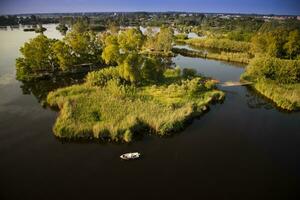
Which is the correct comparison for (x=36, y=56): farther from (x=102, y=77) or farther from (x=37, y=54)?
(x=102, y=77)

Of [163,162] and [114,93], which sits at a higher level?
[114,93]

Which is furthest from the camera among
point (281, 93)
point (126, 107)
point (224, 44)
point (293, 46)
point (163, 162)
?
point (224, 44)

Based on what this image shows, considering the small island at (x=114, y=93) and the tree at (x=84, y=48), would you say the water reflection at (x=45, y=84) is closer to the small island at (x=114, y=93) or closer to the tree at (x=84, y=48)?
the small island at (x=114, y=93)

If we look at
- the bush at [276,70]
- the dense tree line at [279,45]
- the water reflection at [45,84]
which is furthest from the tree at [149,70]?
the dense tree line at [279,45]

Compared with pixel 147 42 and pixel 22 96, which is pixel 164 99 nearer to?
pixel 22 96

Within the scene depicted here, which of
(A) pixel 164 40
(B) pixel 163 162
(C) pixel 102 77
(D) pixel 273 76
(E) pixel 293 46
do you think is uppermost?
(A) pixel 164 40

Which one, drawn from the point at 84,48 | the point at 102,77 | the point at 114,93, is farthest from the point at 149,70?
the point at 84,48
